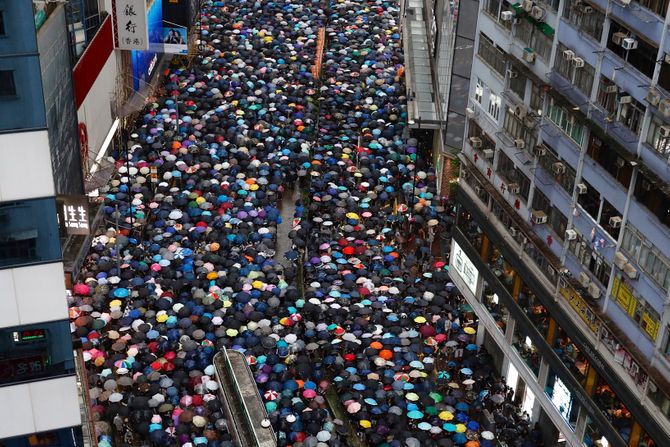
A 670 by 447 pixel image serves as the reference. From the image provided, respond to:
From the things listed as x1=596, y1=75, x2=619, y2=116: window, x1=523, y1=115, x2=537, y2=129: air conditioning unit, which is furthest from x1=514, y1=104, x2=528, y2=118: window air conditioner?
x1=596, y1=75, x2=619, y2=116: window

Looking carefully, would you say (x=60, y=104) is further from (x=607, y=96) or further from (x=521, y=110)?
(x=607, y=96)

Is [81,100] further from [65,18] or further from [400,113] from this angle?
[400,113]

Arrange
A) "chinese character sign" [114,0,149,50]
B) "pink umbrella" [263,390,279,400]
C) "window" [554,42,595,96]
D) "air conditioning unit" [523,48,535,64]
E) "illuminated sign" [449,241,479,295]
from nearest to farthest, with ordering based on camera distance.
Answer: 1. "window" [554,42,595,96]
2. "air conditioning unit" [523,48,535,64]
3. "pink umbrella" [263,390,279,400]
4. "illuminated sign" [449,241,479,295]
5. "chinese character sign" [114,0,149,50]

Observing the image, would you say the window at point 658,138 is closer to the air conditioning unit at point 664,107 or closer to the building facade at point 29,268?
the air conditioning unit at point 664,107

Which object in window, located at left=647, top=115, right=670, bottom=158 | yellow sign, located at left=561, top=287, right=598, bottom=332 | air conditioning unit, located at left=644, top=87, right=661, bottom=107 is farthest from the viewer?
yellow sign, located at left=561, top=287, right=598, bottom=332

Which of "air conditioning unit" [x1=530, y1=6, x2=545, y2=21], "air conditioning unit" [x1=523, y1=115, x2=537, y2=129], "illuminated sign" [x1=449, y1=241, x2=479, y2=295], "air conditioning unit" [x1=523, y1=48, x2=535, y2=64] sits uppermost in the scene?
"air conditioning unit" [x1=530, y1=6, x2=545, y2=21]

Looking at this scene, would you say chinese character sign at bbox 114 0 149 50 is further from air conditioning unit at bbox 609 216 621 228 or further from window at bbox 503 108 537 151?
air conditioning unit at bbox 609 216 621 228

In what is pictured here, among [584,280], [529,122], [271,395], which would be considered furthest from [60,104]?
[584,280]

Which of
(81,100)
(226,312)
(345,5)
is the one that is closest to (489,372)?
(226,312)
